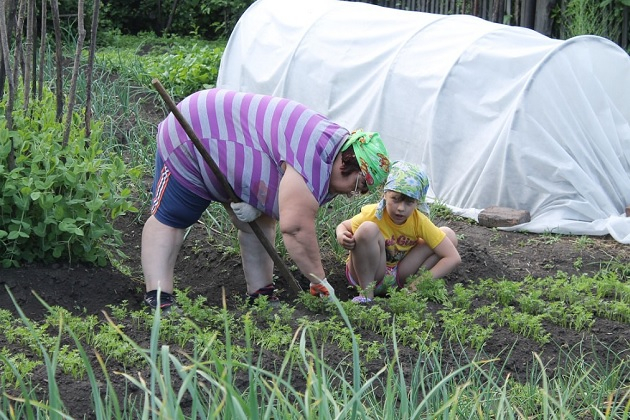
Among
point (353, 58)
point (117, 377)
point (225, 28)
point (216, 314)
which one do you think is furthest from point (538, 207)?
point (225, 28)

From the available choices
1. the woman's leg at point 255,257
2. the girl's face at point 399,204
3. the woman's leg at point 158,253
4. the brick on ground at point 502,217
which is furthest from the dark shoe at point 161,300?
the brick on ground at point 502,217

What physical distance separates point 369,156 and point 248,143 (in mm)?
532

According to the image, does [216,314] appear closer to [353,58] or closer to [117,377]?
[117,377]

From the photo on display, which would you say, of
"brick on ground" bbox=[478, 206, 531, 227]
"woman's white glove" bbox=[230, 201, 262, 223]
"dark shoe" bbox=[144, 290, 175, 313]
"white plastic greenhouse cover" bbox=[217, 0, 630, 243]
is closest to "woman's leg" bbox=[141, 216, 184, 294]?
"dark shoe" bbox=[144, 290, 175, 313]

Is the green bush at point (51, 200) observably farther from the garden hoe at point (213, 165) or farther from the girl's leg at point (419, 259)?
the girl's leg at point (419, 259)

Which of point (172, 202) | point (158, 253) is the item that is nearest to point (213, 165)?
point (172, 202)

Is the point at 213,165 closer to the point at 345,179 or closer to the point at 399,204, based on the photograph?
the point at 345,179

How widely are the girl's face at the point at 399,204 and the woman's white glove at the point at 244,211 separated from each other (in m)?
0.66

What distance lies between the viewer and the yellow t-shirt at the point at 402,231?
183 inches

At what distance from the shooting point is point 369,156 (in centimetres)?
389

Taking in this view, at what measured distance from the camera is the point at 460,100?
6.78m

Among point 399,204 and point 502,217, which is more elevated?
point 399,204

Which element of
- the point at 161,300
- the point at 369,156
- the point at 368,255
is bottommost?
the point at 161,300

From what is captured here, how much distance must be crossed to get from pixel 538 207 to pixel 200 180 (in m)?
3.04
